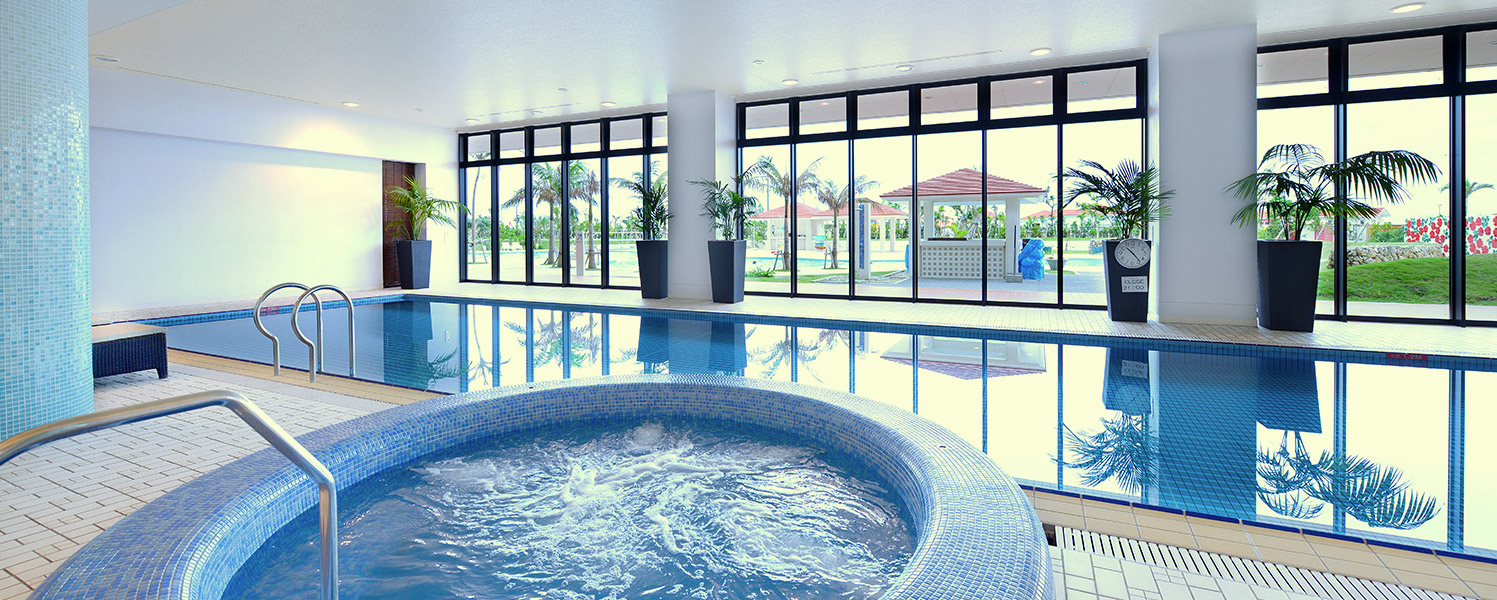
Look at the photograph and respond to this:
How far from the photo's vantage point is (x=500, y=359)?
606 cm

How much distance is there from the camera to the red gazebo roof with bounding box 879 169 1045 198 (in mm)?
9102

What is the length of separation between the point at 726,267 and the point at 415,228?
240 inches

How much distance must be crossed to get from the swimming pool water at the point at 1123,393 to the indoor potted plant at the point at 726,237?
1071 millimetres

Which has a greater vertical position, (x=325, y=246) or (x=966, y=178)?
(x=966, y=178)

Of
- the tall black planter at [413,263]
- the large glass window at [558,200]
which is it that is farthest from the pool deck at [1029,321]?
the large glass window at [558,200]

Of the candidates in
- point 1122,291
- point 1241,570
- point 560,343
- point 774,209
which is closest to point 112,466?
point 560,343

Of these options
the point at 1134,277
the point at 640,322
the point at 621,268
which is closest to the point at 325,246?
the point at 621,268

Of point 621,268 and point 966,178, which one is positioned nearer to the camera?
point 966,178

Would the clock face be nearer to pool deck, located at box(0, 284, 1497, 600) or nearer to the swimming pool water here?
pool deck, located at box(0, 284, 1497, 600)

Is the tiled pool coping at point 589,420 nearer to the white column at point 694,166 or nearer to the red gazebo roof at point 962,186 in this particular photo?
the white column at point 694,166

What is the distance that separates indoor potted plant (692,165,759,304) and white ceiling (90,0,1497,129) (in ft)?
4.63

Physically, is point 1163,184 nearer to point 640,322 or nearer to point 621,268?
point 640,322

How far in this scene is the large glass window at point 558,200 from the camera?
11648mm

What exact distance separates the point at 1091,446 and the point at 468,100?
9347 millimetres
